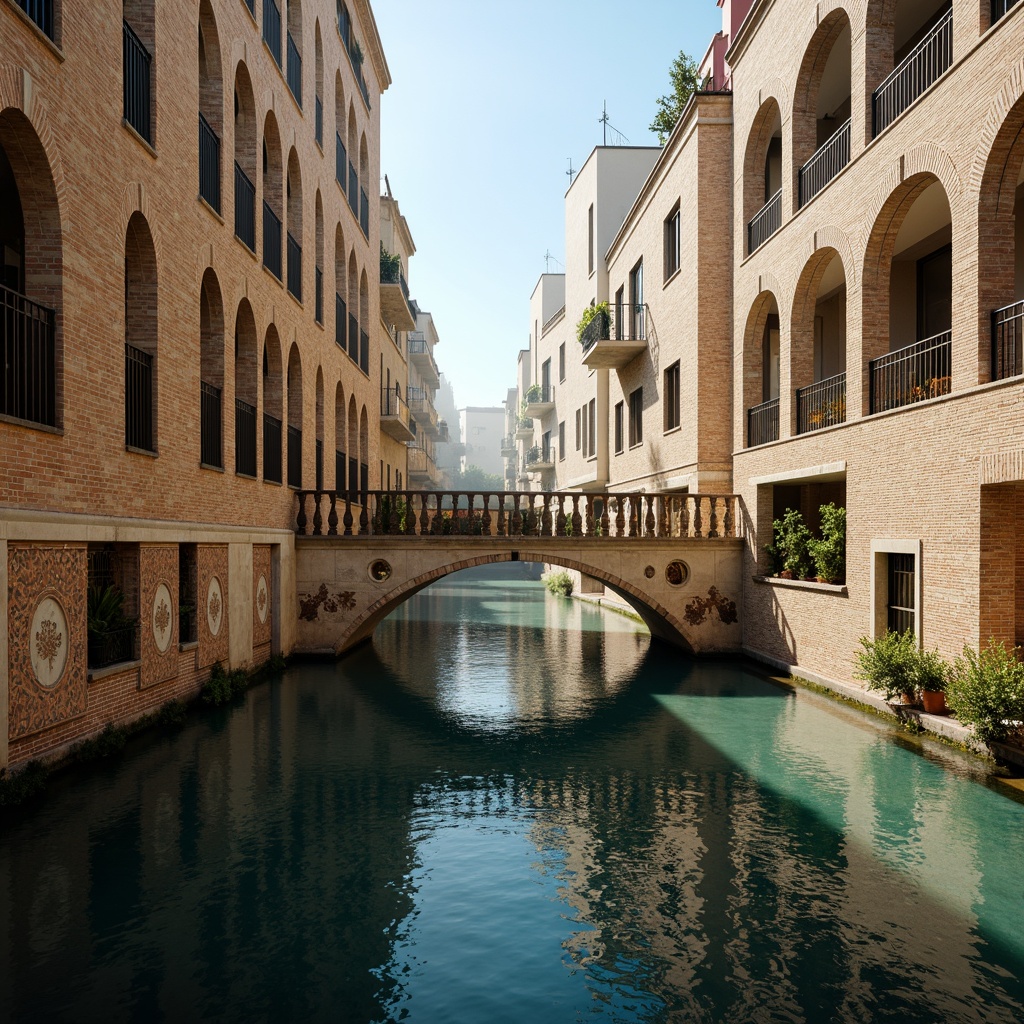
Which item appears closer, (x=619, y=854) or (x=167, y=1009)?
(x=167, y=1009)

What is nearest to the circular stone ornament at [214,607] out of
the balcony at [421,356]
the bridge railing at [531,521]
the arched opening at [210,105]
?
the bridge railing at [531,521]

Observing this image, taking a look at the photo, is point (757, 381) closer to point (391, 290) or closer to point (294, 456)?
point (294, 456)

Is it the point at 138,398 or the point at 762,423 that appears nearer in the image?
the point at 138,398

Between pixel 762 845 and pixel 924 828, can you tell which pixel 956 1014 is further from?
pixel 924 828

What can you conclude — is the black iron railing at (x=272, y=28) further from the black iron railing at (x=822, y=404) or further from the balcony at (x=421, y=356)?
the balcony at (x=421, y=356)

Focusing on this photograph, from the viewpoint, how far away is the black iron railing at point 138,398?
444 inches

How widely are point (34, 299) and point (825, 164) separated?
1373cm

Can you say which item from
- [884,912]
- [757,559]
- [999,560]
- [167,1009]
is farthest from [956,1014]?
[757,559]

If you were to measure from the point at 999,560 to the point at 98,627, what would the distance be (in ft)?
36.9

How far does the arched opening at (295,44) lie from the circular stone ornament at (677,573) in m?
14.0

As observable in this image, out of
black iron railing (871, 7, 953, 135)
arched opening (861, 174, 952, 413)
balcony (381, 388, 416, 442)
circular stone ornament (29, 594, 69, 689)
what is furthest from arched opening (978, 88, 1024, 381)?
balcony (381, 388, 416, 442)

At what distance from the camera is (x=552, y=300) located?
162 ft

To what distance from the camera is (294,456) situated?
19641 mm

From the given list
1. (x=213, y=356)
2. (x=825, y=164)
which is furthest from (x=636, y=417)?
(x=213, y=356)
